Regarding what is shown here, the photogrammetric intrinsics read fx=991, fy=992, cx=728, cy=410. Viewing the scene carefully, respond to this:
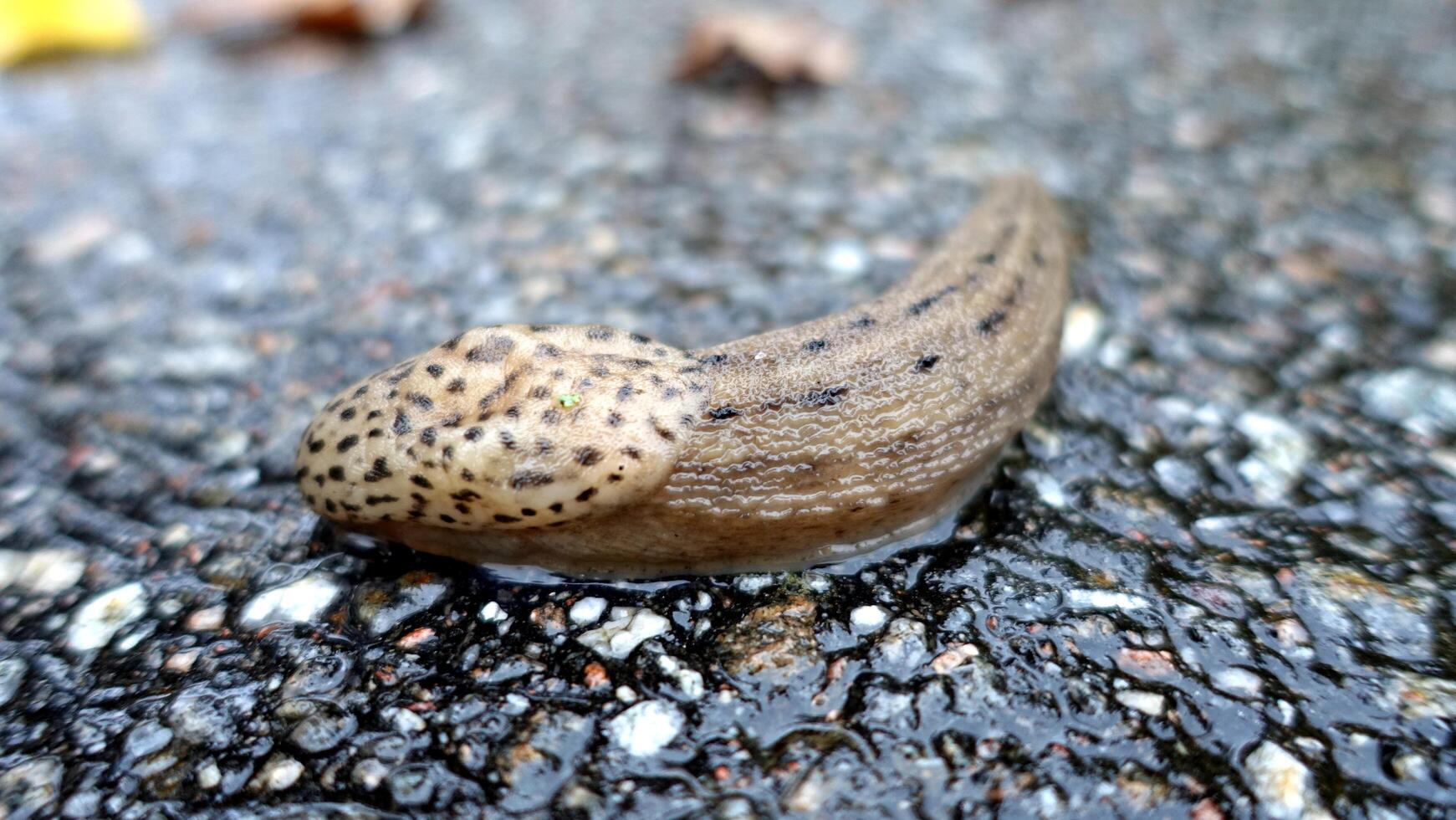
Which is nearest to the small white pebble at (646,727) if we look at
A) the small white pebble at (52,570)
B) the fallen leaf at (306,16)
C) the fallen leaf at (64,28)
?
the small white pebble at (52,570)

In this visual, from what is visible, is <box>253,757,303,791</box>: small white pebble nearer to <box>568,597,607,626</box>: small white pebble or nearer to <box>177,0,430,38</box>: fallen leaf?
<box>568,597,607,626</box>: small white pebble

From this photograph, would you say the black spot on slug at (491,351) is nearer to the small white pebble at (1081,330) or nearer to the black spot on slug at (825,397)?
the black spot on slug at (825,397)

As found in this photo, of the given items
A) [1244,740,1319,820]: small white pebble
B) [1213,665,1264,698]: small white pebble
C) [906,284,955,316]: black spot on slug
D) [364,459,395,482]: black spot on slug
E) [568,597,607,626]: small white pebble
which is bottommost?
[568,597,607,626]: small white pebble

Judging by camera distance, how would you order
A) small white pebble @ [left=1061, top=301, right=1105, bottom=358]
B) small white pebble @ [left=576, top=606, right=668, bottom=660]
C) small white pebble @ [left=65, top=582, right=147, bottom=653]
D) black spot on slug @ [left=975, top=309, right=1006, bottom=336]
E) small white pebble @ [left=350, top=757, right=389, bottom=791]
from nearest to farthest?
small white pebble @ [left=350, top=757, right=389, bottom=791] → small white pebble @ [left=576, top=606, right=668, bottom=660] → small white pebble @ [left=65, top=582, right=147, bottom=653] → black spot on slug @ [left=975, top=309, right=1006, bottom=336] → small white pebble @ [left=1061, top=301, right=1105, bottom=358]

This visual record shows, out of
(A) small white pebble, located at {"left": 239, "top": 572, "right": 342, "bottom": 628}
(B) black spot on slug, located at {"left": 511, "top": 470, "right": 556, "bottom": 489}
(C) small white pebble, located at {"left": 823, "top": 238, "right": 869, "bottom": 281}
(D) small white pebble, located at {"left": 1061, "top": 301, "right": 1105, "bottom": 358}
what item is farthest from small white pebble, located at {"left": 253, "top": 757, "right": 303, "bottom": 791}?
(D) small white pebble, located at {"left": 1061, "top": 301, "right": 1105, "bottom": 358}

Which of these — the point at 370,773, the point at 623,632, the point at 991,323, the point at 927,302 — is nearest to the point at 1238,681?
the point at 991,323

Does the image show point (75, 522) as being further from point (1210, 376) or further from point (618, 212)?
point (1210, 376)

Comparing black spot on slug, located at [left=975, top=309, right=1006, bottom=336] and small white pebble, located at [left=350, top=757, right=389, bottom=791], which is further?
black spot on slug, located at [left=975, top=309, right=1006, bottom=336]
